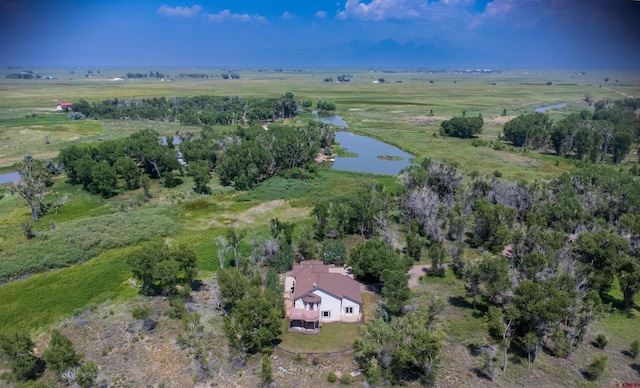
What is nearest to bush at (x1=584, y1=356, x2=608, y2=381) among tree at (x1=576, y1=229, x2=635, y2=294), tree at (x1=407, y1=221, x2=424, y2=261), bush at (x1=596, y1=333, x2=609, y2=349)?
bush at (x1=596, y1=333, x2=609, y2=349)

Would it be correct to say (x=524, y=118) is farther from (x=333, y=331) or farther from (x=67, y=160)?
(x=67, y=160)

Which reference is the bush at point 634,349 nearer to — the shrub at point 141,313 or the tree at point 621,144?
the shrub at point 141,313

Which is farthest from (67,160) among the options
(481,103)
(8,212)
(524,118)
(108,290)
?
(481,103)

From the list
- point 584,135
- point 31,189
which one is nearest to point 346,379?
point 31,189

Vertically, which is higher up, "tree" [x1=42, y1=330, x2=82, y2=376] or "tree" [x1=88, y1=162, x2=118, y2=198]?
"tree" [x1=88, y1=162, x2=118, y2=198]

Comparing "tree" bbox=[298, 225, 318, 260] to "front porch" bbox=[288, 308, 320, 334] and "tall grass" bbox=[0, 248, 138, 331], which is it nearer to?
"front porch" bbox=[288, 308, 320, 334]

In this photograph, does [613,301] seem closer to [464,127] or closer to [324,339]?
[324,339]
